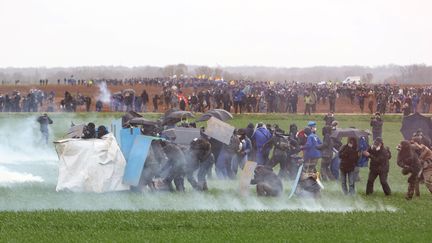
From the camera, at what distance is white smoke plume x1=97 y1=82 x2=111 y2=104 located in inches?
2619

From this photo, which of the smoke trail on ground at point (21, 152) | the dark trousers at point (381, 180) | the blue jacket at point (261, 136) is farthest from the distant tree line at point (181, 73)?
the dark trousers at point (381, 180)

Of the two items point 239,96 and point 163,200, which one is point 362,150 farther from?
point 239,96

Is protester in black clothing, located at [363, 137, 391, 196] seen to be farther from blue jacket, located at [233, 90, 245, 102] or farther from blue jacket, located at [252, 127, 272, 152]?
blue jacket, located at [233, 90, 245, 102]

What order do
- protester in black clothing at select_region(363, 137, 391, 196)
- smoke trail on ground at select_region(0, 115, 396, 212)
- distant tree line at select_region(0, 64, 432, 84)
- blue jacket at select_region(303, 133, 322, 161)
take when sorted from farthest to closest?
1. distant tree line at select_region(0, 64, 432, 84)
2. blue jacket at select_region(303, 133, 322, 161)
3. protester in black clothing at select_region(363, 137, 391, 196)
4. smoke trail on ground at select_region(0, 115, 396, 212)

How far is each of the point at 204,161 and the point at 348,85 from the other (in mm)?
43964

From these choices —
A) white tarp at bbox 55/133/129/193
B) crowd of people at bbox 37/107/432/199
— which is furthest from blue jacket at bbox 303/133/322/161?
white tarp at bbox 55/133/129/193

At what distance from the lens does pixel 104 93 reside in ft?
237

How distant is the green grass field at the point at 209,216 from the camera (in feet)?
51.6

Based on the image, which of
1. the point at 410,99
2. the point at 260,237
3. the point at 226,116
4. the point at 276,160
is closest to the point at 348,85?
the point at 410,99

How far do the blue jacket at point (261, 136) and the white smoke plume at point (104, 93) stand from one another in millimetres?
38740

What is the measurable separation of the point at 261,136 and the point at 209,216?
9413mm

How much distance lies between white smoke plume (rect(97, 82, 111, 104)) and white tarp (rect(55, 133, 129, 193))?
1707 inches

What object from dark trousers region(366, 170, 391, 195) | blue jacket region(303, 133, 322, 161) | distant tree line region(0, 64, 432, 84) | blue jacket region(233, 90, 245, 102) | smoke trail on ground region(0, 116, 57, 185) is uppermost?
blue jacket region(303, 133, 322, 161)

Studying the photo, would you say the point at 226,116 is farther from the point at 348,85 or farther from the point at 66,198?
the point at 348,85
